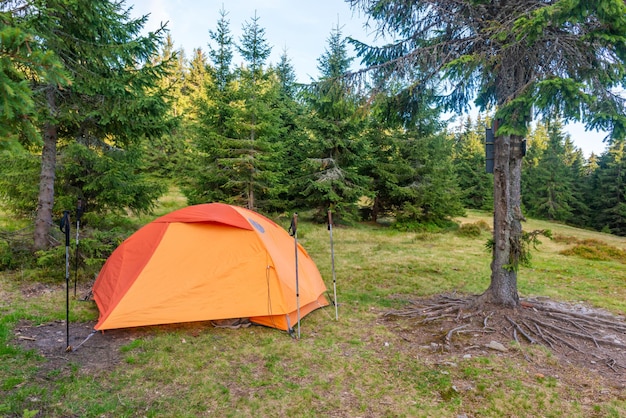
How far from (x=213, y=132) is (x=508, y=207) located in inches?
449

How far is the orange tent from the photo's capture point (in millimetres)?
5086

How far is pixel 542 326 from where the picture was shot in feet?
17.7

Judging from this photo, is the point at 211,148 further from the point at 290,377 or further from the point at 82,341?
the point at 290,377

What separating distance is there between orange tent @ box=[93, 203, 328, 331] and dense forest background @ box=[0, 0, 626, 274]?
2.18 metres

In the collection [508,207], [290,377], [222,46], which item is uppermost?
[222,46]

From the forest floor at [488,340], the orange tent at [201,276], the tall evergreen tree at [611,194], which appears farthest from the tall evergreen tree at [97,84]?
the tall evergreen tree at [611,194]

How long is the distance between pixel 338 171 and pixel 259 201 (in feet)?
13.5

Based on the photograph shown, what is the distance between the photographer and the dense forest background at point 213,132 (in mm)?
6230

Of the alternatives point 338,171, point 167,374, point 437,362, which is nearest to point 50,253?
point 167,374

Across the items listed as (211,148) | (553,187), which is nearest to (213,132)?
(211,148)

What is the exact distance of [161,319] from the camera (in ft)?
16.4

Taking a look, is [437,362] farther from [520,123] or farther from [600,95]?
[600,95]

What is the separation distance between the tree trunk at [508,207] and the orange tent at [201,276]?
10.4 feet

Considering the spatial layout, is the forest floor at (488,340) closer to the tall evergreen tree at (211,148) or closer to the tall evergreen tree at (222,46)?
the tall evergreen tree at (211,148)
